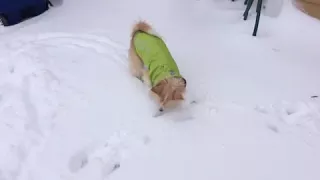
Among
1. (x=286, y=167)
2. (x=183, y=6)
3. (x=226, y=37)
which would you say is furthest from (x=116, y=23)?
(x=286, y=167)

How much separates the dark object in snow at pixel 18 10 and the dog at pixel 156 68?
940 millimetres

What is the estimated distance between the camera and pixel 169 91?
1638mm

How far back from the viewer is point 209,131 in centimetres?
167

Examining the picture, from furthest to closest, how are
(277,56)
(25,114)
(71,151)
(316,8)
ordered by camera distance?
(316,8) < (277,56) < (25,114) < (71,151)

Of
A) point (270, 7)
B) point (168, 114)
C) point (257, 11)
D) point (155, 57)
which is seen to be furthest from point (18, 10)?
point (270, 7)

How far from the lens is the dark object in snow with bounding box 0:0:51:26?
7.93ft

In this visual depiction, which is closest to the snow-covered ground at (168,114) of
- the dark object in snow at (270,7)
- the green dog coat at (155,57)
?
the dark object in snow at (270,7)

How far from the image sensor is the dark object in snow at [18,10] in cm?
242

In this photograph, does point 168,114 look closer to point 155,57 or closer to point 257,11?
point 155,57

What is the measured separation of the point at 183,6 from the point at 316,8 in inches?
32.2

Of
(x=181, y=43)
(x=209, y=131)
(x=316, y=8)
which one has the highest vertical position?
(x=316, y=8)

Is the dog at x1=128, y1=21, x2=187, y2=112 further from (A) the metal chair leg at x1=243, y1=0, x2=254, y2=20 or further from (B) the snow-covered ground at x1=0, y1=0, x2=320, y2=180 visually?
(A) the metal chair leg at x1=243, y1=0, x2=254, y2=20

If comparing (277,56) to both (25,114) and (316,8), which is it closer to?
(316,8)

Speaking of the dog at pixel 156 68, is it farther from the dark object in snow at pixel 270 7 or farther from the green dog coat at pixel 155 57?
the dark object in snow at pixel 270 7
